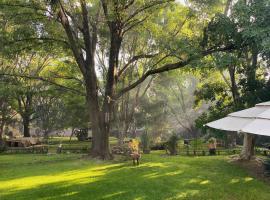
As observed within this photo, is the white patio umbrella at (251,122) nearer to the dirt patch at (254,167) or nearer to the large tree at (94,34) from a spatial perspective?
the dirt patch at (254,167)

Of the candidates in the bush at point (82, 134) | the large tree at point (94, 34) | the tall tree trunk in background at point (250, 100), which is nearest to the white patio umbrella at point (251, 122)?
the tall tree trunk in background at point (250, 100)

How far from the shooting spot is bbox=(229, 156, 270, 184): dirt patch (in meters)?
12.9

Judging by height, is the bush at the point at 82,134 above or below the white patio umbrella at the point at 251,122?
below

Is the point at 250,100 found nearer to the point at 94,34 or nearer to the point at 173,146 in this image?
the point at 173,146

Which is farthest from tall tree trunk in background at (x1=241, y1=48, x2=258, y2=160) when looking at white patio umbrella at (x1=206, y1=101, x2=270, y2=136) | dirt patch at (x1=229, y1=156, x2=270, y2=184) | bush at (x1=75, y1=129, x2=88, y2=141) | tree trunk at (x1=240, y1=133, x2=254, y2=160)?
bush at (x1=75, y1=129, x2=88, y2=141)

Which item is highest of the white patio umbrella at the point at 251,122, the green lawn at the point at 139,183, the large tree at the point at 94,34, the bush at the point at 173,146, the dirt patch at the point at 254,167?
the large tree at the point at 94,34

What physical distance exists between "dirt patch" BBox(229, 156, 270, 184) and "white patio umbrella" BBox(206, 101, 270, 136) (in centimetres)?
231

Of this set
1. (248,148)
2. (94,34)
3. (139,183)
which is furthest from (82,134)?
(139,183)

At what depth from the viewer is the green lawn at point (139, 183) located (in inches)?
412

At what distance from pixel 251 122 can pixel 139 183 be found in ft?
14.6

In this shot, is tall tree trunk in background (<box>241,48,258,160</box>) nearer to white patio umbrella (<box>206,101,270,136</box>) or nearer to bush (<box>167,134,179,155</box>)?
white patio umbrella (<box>206,101,270,136</box>)

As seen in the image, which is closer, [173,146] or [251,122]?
[251,122]

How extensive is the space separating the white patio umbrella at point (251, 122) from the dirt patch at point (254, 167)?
2.31 m

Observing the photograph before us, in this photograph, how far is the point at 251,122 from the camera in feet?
34.2
